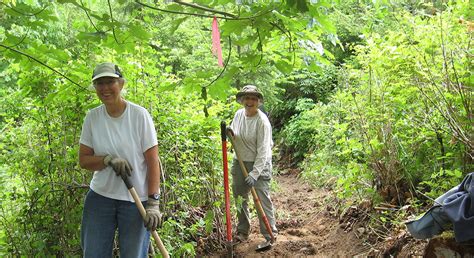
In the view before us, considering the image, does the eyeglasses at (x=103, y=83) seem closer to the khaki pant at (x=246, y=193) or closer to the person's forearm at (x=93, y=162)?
the person's forearm at (x=93, y=162)

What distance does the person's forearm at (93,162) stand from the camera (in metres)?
2.79

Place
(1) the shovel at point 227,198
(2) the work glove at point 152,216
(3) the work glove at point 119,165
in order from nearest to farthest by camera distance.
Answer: (3) the work glove at point 119,165
(2) the work glove at point 152,216
(1) the shovel at point 227,198

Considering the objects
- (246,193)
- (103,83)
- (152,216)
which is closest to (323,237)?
(246,193)

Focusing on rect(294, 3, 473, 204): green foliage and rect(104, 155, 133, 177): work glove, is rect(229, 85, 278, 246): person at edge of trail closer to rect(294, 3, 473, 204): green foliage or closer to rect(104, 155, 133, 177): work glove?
rect(294, 3, 473, 204): green foliage

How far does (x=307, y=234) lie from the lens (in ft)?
17.5

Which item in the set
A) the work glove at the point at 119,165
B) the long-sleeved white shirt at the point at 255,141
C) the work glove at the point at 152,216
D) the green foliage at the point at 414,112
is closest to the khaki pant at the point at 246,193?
the long-sleeved white shirt at the point at 255,141

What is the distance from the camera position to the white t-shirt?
111 inches

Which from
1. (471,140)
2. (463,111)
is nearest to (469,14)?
(463,111)

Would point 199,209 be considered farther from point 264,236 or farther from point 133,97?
point 133,97

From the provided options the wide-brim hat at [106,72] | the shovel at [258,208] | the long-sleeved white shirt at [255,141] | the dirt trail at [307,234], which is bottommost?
the dirt trail at [307,234]

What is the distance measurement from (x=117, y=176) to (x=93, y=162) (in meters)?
0.20

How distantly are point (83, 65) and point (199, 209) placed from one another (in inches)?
87.0

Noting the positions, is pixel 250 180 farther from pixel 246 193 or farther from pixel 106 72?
pixel 106 72

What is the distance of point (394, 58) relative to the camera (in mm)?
4121
